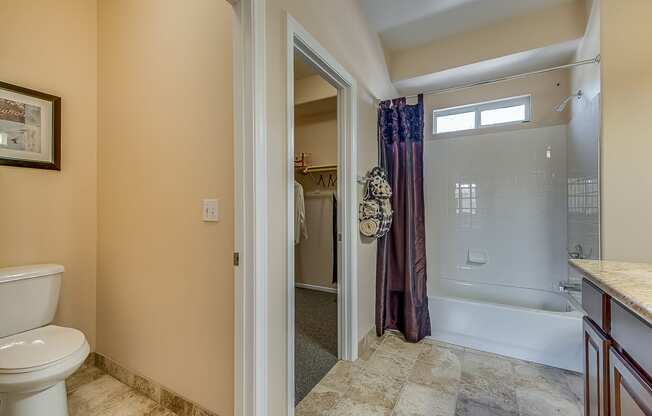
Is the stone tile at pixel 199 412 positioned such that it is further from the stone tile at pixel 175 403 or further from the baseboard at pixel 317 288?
the baseboard at pixel 317 288

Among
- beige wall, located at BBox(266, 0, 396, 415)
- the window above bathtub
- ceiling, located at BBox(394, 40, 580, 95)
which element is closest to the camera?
beige wall, located at BBox(266, 0, 396, 415)

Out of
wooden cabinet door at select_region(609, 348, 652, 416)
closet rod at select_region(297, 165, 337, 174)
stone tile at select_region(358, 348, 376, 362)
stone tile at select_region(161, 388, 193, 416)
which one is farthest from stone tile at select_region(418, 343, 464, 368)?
closet rod at select_region(297, 165, 337, 174)

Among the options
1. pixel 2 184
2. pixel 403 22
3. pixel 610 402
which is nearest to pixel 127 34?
pixel 2 184

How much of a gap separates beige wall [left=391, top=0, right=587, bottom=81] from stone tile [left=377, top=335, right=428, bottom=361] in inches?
95.8

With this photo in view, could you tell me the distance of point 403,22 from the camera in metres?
2.41

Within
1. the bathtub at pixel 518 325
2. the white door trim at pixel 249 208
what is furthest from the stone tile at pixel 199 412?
the bathtub at pixel 518 325

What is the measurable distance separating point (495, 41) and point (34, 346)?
3682 millimetres

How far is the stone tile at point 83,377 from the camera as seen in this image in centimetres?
174

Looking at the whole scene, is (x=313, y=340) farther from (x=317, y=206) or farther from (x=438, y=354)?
(x=317, y=206)

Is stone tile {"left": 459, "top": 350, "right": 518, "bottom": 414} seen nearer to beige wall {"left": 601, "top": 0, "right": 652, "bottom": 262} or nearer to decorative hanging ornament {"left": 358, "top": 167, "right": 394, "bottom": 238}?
beige wall {"left": 601, "top": 0, "right": 652, "bottom": 262}

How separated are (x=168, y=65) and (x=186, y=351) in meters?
1.54

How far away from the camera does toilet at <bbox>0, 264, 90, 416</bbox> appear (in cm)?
118

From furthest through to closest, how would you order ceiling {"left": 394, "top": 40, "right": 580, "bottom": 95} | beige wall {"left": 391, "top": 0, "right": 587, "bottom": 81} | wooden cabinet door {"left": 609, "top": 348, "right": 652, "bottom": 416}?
ceiling {"left": 394, "top": 40, "right": 580, "bottom": 95}, beige wall {"left": 391, "top": 0, "right": 587, "bottom": 81}, wooden cabinet door {"left": 609, "top": 348, "right": 652, "bottom": 416}

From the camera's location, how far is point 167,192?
1523 mm
